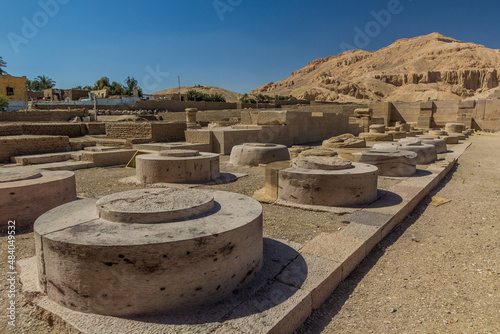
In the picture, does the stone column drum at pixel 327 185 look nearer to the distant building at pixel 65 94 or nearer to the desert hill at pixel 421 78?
the distant building at pixel 65 94

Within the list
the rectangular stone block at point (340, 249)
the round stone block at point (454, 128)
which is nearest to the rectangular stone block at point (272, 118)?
the rectangular stone block at point (340, 249)

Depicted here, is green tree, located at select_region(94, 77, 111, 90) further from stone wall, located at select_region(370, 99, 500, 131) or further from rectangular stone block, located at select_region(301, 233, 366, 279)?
rectangular stone block, located at select_region(301, 233, 366, 279)

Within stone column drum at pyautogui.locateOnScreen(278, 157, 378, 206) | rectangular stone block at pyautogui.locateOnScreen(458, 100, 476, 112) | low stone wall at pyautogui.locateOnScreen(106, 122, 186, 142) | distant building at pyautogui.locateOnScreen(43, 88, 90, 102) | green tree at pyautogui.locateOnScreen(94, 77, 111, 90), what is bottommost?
stone column drum at pyautogui.locateOnScreen(278, 157, 378, 206)

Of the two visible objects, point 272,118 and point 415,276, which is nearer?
point 415,276

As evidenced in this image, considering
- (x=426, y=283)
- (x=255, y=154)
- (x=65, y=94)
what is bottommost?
(x=426, y=283)

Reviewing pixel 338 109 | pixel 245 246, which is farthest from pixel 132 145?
pixel 338 109

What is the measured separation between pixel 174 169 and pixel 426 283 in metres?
4.89

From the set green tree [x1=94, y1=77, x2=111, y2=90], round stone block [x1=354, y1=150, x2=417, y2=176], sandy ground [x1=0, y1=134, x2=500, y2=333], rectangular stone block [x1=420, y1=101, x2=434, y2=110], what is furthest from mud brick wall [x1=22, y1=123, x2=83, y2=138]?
green tree [x1=94, y1=77, x2=111, y2=90]

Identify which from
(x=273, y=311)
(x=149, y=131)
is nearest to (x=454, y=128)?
(x=149, y=131)

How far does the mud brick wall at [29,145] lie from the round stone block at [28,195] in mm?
5025

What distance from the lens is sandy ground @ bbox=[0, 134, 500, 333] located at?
2.29m

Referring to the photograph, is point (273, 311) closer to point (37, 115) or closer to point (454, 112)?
point (37, 115)

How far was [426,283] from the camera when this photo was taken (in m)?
2.81

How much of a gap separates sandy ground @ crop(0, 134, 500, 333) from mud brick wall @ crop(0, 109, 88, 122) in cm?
1858
